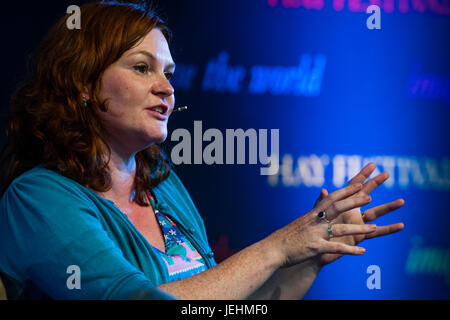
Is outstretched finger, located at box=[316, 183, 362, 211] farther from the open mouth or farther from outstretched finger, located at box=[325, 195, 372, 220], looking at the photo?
the open mouth

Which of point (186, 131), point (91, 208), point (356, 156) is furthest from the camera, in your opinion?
point (356, 156)

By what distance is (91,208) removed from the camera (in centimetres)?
107

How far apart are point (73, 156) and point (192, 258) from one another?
394mm

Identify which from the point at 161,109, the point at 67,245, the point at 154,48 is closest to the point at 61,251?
the point at 67,245

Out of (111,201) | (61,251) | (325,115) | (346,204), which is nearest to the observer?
(61,251)

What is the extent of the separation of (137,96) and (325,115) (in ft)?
4.05

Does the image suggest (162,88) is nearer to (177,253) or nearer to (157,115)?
(157,115)

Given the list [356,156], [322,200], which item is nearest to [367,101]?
[356,156]

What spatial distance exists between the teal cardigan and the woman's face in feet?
0.61

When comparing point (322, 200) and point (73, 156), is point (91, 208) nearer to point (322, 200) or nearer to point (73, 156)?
point (73, 156)

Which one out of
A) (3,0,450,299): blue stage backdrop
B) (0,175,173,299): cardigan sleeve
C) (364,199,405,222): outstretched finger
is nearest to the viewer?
(0,175,173,299): cardigan sleeve

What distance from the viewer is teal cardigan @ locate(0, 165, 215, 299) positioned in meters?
0.94

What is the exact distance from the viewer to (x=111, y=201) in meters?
1.17

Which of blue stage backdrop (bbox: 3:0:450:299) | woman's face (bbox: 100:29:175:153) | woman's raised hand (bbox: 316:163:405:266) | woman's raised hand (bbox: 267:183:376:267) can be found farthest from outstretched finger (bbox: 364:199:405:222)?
blue stage backdrop (bbox: 3:0:450:299)
